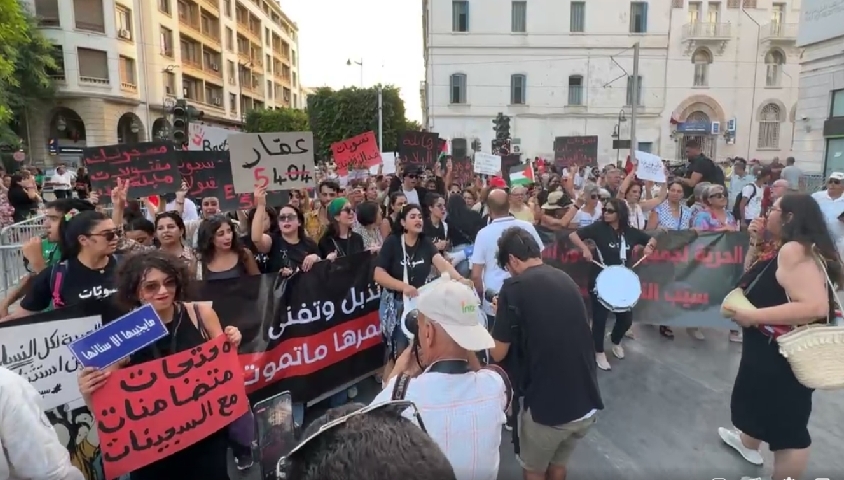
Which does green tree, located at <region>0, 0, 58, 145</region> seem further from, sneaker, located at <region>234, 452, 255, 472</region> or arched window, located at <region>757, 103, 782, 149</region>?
arched window, located at <region>757, 103, 782, 149</region>

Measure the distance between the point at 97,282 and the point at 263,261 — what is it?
155 cm

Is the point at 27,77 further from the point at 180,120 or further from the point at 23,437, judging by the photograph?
the point at 23,437

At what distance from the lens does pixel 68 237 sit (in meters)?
3.38

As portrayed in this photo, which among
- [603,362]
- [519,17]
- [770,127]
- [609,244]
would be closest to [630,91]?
[519,17]

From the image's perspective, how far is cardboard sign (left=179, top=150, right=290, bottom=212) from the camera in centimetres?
734

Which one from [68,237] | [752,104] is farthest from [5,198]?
[752,104]

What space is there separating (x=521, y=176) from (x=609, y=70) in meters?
35.0

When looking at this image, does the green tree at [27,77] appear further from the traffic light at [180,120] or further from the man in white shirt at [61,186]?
the traffic light at [180,120]

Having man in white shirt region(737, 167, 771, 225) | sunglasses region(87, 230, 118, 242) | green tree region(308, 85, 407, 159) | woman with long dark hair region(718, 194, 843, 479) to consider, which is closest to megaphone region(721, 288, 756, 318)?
woman with long dark hair region(718, 194, 843, 479)

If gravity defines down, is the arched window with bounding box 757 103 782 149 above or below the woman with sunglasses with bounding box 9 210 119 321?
above

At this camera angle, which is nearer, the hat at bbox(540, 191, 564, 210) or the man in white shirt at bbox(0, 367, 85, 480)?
→ the man in white shirt at bbox(0, 367, 85, 480)

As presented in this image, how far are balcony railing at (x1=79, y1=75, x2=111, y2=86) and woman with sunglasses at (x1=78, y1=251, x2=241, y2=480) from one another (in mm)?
38912

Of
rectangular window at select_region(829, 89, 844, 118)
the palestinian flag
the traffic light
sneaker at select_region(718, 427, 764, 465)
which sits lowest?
sneaker at select_region(718, 427, 764, 465)

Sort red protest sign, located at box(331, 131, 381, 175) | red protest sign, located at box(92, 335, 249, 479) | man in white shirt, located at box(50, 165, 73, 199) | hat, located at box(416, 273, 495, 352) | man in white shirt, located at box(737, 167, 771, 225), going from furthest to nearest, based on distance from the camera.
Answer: man in white shirt, located at box(50, 165, 73, 199), red protest sign, located at box(331, 131, 381, 175), man in white shirt, located at box(737, 167, 771, 225), red protest sign, located at box(92, 335, 249, 479), hat, located at box(416, 273, 495, 352)
